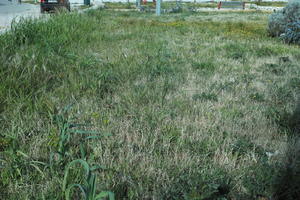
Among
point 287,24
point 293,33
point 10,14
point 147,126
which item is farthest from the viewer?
point 10,14

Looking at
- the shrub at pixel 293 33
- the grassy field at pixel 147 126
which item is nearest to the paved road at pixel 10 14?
the grassy field at pixel 147 126

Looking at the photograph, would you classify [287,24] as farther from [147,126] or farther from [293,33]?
[147,126]

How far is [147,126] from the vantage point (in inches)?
97.3

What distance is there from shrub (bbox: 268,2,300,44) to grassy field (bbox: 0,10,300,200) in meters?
3.73

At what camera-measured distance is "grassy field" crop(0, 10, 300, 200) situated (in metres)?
1.71

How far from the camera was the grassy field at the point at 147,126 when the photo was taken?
1708mm

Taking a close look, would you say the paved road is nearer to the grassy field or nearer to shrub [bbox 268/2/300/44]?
the grassy field

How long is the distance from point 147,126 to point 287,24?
7803 mm

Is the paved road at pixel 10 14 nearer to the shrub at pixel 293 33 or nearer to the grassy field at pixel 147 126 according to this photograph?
the grassy field at pixel 147 126

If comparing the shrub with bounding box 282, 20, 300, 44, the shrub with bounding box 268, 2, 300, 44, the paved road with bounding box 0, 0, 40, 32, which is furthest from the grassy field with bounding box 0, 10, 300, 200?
the shrub with bounding box 268, 2, 300, 44

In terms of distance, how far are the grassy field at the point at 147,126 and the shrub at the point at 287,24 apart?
3.73 m

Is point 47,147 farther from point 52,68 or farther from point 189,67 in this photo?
point 189,67

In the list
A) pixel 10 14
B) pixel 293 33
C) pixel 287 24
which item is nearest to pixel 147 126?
pixel 293 33

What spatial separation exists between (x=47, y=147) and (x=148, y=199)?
2.85 ft
